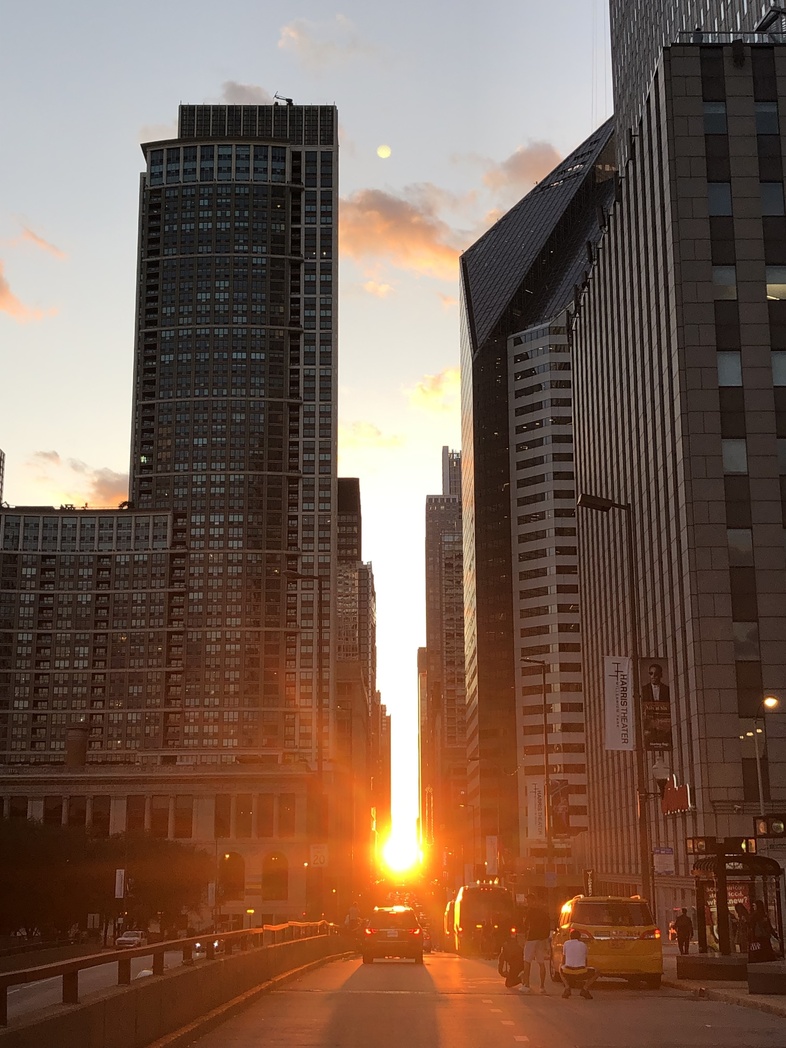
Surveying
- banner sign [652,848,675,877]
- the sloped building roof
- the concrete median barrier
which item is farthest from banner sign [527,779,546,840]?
the concrete median barrier

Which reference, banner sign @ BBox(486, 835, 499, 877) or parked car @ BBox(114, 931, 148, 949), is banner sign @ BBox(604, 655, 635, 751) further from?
banner sign @ BBox(486, 835, 499, 877)

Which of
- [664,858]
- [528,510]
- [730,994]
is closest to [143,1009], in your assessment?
[730,994]

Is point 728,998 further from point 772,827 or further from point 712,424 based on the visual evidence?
point 712,424

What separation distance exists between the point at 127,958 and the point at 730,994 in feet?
48.1

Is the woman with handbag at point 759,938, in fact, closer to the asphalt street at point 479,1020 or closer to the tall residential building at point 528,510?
the asphalt street at point 479,1020

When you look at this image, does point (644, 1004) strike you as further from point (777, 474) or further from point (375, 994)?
point (777, 474)

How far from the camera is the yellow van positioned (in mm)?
28062

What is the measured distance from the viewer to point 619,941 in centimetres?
2819

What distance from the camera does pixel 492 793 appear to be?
188 metres

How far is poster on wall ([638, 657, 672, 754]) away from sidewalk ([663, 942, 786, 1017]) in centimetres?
656

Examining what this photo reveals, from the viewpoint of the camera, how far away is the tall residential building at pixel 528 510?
169 meters

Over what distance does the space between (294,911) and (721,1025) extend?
14559 centimetres

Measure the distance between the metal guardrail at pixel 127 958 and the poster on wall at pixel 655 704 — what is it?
11469 millimetres

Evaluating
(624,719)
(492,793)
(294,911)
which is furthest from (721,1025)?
(492,793)
